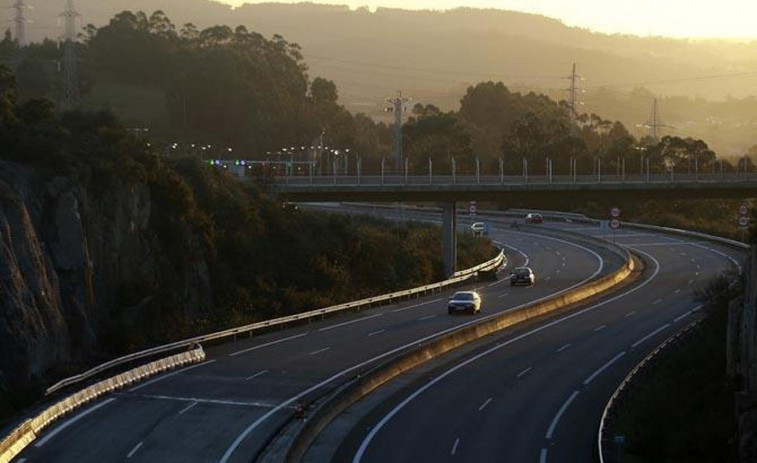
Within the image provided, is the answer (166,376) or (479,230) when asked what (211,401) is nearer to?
(166,376)

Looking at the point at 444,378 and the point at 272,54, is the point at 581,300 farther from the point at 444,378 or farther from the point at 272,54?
the point at 272,54

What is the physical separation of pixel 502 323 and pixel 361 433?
23.8 m

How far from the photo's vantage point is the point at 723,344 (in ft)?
159

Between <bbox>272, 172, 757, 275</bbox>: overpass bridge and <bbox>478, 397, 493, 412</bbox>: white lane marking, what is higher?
<bbox>272, 172, 757, 275</bbox>: overpass bridge

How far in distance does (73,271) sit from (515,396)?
16933mm

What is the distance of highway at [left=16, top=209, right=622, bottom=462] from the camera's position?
33031mm

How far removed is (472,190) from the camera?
268ft

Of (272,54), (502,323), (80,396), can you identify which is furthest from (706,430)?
(272,54)

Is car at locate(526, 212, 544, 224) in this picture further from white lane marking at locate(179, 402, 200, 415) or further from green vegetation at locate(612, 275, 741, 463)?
white lane marking at locate(179, 402, 200, 415)

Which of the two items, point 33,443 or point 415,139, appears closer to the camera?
point 33,443

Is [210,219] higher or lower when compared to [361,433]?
higher

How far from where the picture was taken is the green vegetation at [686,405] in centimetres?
3666

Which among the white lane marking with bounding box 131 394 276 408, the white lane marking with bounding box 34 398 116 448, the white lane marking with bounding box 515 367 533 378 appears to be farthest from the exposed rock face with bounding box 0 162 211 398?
the white lane marking with bounding box 515 367 533 378

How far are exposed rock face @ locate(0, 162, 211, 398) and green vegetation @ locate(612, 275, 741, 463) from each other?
60.2 ft
